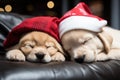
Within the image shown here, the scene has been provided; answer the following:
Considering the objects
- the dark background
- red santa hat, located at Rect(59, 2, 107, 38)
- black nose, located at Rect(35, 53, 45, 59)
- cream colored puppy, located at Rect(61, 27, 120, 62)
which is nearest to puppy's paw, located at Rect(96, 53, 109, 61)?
cream colored puppy, located at Rect(61, 27, 120, 62)

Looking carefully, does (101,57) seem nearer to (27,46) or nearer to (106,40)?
(106,40)

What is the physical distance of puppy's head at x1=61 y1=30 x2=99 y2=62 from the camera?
1.25 m

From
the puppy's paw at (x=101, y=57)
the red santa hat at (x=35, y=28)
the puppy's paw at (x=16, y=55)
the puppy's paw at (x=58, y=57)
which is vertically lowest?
the puppy's paw at (x=101, y=57)

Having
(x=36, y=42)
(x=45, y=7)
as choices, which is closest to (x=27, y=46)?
(x=36, y=42)

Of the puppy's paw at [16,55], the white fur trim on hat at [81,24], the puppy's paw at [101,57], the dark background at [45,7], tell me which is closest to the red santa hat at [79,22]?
the white fur trim on hat at [81,24]

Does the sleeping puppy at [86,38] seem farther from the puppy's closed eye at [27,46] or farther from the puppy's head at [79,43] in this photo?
the puppy's closed eye at [27,46]

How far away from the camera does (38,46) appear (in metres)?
1.24

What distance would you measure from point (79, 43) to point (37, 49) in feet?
0.63

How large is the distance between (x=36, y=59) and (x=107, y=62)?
31 centimetres

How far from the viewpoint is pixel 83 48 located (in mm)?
1258

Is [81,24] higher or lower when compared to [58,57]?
higher

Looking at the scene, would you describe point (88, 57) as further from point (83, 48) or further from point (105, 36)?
point (105, 36)

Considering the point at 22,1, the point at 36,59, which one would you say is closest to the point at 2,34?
the point at 36,59

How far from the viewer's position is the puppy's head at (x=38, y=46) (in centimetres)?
118
